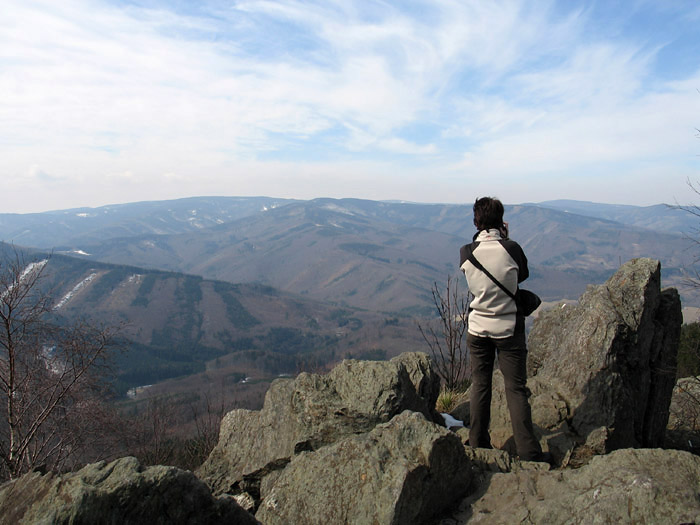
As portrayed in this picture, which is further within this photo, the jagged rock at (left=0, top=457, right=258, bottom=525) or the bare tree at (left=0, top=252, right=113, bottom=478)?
the bare tree at (left=0, top=252, right=113, bottom=478)

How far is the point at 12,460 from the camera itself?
7.90 m

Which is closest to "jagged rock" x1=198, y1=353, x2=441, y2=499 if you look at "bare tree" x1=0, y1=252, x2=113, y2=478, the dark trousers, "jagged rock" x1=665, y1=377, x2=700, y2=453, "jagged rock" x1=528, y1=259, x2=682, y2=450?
the dark trousers

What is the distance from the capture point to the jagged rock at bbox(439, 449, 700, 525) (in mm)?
3100

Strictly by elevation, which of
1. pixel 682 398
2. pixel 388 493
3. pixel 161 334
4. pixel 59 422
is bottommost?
pixel 161 334

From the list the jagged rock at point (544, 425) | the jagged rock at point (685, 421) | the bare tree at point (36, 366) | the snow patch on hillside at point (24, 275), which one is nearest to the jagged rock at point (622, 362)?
the jagged rock at point (544, 425)

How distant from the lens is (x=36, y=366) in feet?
31.4

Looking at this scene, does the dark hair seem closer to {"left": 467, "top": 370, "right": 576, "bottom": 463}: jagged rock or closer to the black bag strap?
the black bag strap

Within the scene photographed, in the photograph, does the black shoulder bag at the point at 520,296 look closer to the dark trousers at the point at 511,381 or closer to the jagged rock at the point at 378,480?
the dark trousers at the point at 511,381

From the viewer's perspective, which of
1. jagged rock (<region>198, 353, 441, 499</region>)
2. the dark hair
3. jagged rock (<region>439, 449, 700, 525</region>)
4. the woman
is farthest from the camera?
jagged rock (<region>198, 353, 441, 499</region>)

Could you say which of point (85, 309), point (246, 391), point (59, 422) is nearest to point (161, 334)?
point (85, 309)

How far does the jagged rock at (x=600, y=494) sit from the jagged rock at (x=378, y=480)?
336 mm

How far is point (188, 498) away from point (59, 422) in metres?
9.70

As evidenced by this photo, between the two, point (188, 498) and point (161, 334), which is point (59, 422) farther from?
point (161, 334)

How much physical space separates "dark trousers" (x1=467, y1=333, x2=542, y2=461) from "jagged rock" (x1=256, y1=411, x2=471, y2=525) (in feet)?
3.76
